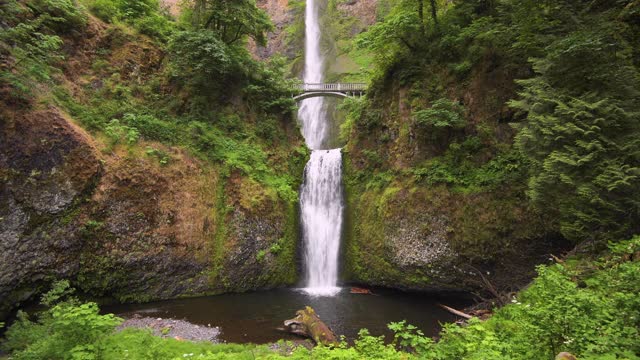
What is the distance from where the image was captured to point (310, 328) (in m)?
8.33

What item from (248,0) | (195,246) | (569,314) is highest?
(248,0)

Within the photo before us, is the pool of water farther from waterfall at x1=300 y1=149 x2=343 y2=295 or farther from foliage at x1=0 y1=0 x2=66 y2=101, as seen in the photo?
foliage at x1=0 y1=0 x2=66 y2=101

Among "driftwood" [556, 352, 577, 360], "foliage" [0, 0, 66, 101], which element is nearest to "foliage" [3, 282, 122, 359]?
"driftwood" [556, 352, 577, 360]

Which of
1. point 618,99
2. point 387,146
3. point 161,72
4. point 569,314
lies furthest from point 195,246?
point 618,99

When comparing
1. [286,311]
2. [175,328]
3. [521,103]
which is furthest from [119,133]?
[521,103]

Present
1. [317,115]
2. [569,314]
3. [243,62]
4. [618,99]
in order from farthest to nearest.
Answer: [317,115] → [243,62] → [618,99] → [569,314]

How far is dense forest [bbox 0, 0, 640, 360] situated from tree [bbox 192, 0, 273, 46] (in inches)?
4.2

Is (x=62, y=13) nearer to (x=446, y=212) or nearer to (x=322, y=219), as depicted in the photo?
(x=322, y=219)

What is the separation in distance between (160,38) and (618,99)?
633 inches

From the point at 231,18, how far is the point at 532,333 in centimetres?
1562

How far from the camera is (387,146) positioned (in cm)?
1403

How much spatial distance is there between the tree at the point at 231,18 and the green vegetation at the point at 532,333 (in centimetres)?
1308

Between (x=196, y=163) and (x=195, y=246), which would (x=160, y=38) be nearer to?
(x=196, y=163)

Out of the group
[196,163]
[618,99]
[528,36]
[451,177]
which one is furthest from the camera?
[196,163]
